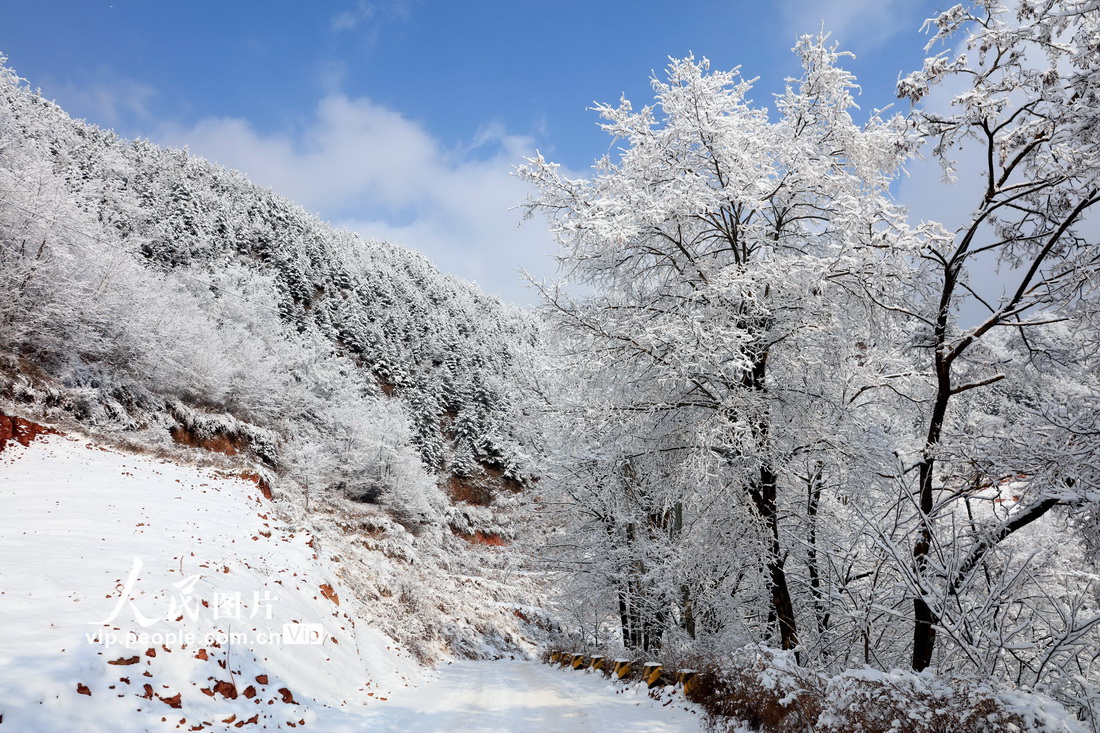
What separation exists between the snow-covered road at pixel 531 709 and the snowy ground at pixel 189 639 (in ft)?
0.14

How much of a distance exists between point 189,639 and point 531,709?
481cm

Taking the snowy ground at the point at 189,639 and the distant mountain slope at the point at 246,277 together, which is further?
the distant mountain slope at the point at 246,277

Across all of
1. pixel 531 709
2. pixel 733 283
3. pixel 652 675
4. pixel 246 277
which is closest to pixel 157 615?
pixel 531 709

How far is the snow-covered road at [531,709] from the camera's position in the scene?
21.8 ft

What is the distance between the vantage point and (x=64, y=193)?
1869cm

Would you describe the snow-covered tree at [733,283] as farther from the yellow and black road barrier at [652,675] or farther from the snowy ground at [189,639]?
the snowy ground at [189,639]

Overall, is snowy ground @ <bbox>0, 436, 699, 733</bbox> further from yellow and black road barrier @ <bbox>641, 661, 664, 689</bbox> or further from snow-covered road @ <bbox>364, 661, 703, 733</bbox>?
yellow and black road barrier @ <bbox>641, 661, 664, 689</bbox>

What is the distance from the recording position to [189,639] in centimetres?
632

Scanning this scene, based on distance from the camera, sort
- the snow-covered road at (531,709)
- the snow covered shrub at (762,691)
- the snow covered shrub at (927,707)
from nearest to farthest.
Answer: the snow covered shrub at (927,707) < the snow covered shrub at (762,691) < the snow-covered road at (531,709)

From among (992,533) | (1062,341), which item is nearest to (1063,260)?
(1062,341)

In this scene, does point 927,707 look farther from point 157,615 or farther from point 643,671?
point 157,615

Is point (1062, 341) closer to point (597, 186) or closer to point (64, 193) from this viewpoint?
point (597, 186)

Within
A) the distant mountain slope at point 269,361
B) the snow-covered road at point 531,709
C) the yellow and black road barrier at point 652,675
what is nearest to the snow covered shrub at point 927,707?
the snow-covered road at point 531,709

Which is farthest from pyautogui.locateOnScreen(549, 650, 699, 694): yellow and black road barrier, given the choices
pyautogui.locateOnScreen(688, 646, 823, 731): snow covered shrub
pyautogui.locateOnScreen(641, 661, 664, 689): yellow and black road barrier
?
pyautogui.locateOnScreen(688, 646, 823, 731): snow covered shrub
